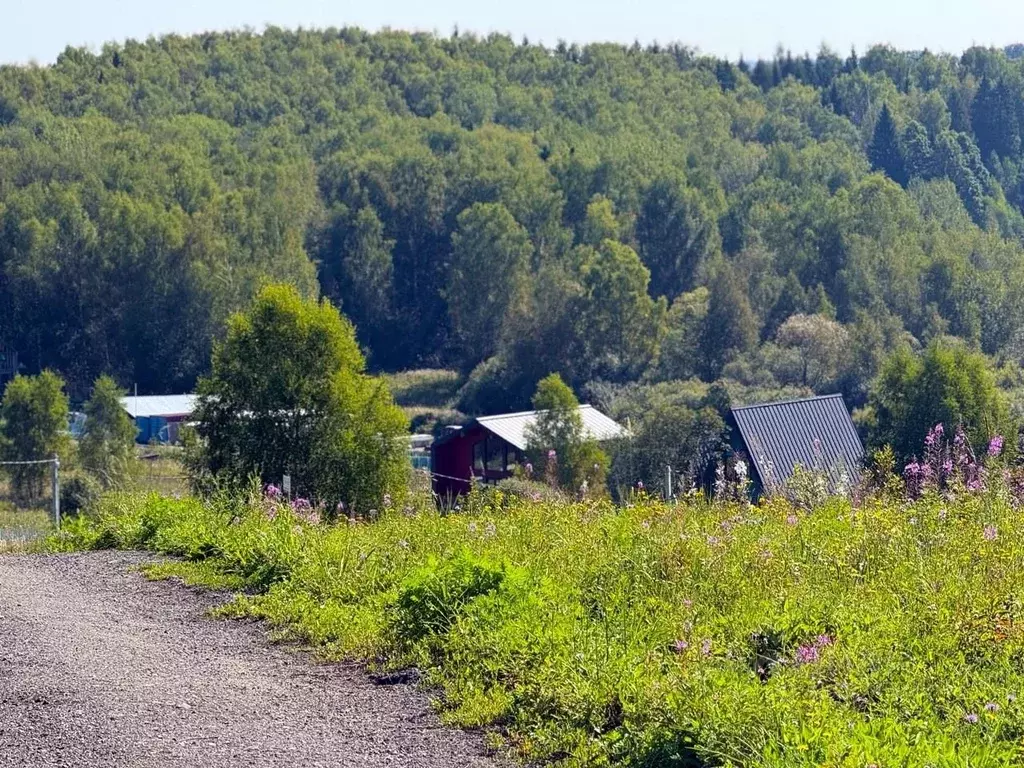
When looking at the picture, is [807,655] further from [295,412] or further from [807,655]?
[295,412]

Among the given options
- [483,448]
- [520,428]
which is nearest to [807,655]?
[483,448]

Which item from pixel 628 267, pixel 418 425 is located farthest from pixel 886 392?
pixel 628 267

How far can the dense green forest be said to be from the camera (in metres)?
71.8

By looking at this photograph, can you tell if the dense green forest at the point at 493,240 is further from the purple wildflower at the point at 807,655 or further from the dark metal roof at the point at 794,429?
the purple wildflower at the point at 807,655

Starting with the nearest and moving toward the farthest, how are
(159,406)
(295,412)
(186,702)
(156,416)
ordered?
(186,702), (295,412), (156,416), (159,406)

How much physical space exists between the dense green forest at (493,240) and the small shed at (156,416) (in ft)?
22.3

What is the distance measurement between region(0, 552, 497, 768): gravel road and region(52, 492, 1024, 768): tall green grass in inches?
8.0

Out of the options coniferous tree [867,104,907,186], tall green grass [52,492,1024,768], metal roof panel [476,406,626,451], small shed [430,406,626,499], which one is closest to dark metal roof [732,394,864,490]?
metal roof panel [476,406,626,451]

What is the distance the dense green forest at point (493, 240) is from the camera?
7181 centimetres

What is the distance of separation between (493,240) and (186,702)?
75.6m

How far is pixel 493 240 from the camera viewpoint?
8062cm

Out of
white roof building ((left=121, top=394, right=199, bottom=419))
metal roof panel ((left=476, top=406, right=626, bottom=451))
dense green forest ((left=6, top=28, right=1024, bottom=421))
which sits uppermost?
dense green forest ((left=6, top=28, right=1024, bottom=421))

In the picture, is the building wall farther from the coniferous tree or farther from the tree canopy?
the coniferous tree

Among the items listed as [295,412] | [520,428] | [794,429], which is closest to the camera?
[295,412]
